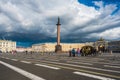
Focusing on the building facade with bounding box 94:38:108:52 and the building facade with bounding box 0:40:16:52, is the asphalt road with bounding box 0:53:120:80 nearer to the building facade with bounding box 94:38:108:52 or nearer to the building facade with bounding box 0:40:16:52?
the building facade with bounding box 94:38:108:52

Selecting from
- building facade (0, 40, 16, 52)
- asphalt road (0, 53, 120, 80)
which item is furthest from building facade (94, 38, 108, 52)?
building facade (0, 40, 16, 52)

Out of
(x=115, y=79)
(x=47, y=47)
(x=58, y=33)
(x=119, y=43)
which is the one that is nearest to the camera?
(x=115, y=79)

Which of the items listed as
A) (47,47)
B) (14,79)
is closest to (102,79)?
(14,79)

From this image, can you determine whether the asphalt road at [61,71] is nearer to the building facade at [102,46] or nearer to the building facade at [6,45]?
the building facade at [102,46]

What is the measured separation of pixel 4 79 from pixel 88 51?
31.8m

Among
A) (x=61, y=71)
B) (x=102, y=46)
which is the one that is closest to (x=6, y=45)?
(x=102, y=46)

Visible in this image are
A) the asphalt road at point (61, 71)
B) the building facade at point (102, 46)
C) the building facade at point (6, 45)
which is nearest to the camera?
the asphalt road at point (61, 71)

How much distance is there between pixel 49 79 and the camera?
26.7ft

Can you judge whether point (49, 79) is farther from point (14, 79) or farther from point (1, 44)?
point (1, 44)

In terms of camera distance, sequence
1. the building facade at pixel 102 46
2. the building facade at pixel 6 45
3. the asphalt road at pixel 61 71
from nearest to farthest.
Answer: the asphalt road at pixel 61 71
the building facade at pixel 102 46
the building facade at pixel 6 45

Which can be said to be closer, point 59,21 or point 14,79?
point 14,79

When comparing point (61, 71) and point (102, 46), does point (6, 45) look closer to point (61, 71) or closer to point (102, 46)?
point (102, 46)

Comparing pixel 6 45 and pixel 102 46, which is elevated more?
pixel 6 45

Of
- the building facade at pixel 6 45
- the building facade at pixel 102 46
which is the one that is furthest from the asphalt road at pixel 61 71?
the building facade at pixel 6 45
